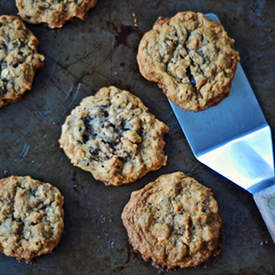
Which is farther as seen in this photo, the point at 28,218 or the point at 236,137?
the point at 236,137

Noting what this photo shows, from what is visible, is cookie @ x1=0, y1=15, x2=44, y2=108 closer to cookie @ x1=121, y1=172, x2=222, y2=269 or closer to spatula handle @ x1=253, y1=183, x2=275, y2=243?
cookie @ x1=121, y1=172, x2=222, y2=269

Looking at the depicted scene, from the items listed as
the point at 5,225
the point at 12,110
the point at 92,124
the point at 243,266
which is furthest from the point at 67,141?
the point at 243,266

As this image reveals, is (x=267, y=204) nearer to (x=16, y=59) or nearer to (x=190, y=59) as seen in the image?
(x=190, y=59)

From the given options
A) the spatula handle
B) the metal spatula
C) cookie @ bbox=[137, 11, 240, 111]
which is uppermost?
cookie @ bbox=[137, 11, 240, 111]

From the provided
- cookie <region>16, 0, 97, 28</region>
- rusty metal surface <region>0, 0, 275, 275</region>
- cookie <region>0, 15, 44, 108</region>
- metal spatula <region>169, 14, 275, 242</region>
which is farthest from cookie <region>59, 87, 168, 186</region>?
cookie <region>16, 0, 97, 28</region>

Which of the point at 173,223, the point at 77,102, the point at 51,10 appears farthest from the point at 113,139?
the point at 51,10
